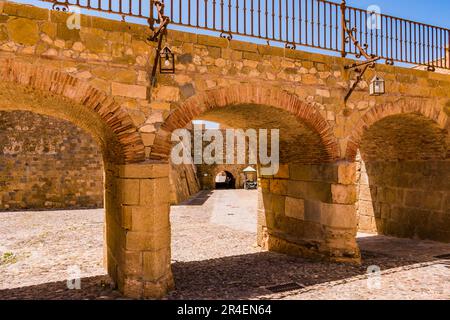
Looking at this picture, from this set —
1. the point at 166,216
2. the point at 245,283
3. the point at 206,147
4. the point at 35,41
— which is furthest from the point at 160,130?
the point at 206,147

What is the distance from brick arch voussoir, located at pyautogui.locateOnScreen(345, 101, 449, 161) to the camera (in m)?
7.01

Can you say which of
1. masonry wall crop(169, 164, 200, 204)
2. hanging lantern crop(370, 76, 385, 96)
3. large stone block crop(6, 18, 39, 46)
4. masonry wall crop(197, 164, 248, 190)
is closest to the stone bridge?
large stone block crop(6, 18, 39, 46)

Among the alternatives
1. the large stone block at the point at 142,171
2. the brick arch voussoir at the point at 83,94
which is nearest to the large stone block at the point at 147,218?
the large stone block at the point at 142,171

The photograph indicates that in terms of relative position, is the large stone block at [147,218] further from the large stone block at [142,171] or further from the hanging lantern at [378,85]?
the hanging lantern at [378,85]

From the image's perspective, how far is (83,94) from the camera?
4848mm

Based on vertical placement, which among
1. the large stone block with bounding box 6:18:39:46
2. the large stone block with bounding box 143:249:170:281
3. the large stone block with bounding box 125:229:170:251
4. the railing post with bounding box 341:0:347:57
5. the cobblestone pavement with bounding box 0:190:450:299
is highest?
the railing post with bounding box 341:0:347:57

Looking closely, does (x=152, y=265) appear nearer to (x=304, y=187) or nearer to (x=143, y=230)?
(x=143, y=230)

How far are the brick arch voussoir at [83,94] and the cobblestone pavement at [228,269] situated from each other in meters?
2.25

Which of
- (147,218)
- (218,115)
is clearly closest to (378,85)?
(218,115)

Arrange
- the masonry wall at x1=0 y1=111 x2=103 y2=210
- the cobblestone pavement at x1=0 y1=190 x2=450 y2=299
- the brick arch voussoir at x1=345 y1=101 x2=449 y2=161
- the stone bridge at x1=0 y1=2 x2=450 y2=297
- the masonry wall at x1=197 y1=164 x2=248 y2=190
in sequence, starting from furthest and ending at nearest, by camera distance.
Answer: the masonry wall at x1=197 y1=164 x2=248 y2=190, the masonry wall at x1=0 y1=111 x2=103 y2=210, the brick arch voussoir at x1=345 y1=101 x2=449 y2=161, the cobblestone pavement at x1=0 y1=190 x2=450 y2=299, the stone bridge at x1=0 y1=2 x2=450 y2=297

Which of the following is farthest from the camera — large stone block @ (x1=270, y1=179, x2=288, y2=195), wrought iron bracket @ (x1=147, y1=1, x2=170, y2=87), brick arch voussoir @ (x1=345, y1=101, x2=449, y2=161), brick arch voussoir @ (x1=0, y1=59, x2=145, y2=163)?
large stone block @ (x1=270, y1=179, x2=288, y2=195)

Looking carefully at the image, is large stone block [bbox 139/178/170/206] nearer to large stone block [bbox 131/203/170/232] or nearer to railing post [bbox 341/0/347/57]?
large stone block [bbox 131/203/170/232]

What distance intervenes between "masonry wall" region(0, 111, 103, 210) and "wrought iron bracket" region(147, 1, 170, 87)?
49.6 feet

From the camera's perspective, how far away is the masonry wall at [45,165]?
17.9m
